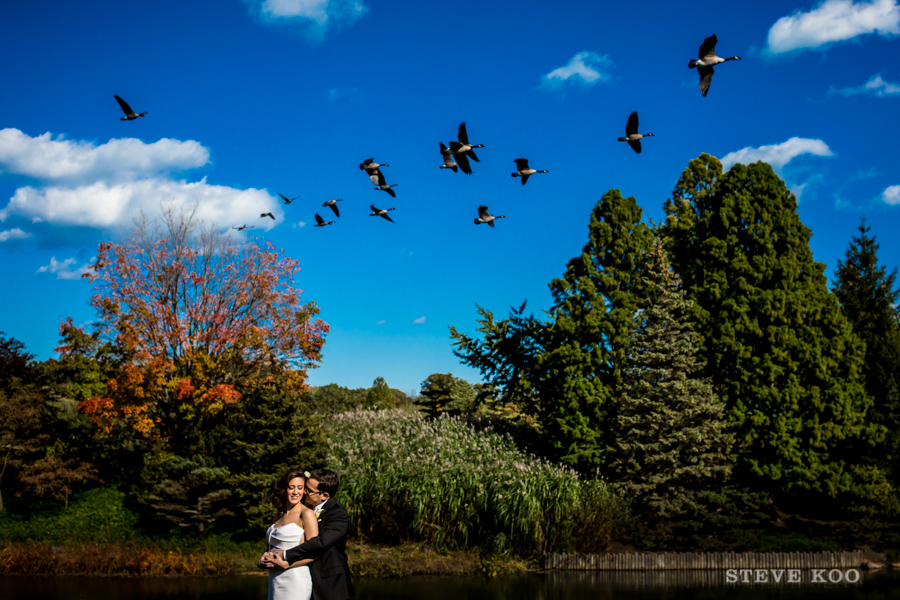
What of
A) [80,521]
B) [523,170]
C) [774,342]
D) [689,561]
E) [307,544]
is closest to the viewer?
[307,544]

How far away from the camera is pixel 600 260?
2114 centimetres

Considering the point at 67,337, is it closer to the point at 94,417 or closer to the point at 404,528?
the point at 94,417

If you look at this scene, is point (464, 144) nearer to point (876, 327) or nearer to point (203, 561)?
point (203, 561)

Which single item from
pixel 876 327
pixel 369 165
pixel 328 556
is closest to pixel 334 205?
pixel 369 165

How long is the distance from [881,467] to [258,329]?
18378 mm

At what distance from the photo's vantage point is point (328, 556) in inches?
226

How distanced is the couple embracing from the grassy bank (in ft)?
34.5

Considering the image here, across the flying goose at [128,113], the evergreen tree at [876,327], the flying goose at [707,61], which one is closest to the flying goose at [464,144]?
the flying goose at [707,61]

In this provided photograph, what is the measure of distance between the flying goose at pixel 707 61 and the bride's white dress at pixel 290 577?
7.68 meters

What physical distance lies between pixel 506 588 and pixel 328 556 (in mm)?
9648

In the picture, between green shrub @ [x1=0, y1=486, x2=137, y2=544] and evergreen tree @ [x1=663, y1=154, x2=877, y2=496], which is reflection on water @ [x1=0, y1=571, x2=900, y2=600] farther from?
evergreen tree @ [x1=663, y1=154, x2=877, y2=496]

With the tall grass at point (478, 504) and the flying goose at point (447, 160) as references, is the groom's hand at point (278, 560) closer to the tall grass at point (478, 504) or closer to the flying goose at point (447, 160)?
the flying goose at point (447, 160)

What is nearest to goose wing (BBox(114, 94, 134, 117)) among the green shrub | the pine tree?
the green shrub

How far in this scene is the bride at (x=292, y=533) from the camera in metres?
5.60
